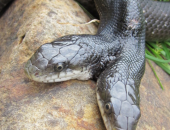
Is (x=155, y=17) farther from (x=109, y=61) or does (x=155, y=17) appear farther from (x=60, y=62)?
(x=60, y=62)

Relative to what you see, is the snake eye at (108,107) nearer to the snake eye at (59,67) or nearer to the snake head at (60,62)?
the snake head at (60,62)

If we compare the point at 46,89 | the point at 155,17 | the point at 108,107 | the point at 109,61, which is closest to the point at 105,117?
the point at 108,107

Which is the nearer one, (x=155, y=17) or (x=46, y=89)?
(x=46, y=89)

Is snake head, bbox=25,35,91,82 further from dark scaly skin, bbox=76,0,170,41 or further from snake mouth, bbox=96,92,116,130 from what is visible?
dark scaly skin, bbox=76,0,170,41

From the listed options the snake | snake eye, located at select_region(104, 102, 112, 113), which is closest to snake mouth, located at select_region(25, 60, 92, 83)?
the snake

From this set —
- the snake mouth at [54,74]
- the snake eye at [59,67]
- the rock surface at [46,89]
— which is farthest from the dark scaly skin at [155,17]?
the snake eye at [59,67]

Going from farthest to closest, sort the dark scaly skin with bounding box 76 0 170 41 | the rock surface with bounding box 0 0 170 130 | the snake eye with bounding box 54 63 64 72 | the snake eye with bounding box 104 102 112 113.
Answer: the dark scaly skin with bounding box 76 0 170 41
the snake eye with bounding box 54 63 64 72
the snake eye with bounding box 104 102 112 113
the rock surface with bounding box 0 0 170 130

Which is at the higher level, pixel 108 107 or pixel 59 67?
pixel 59 67
